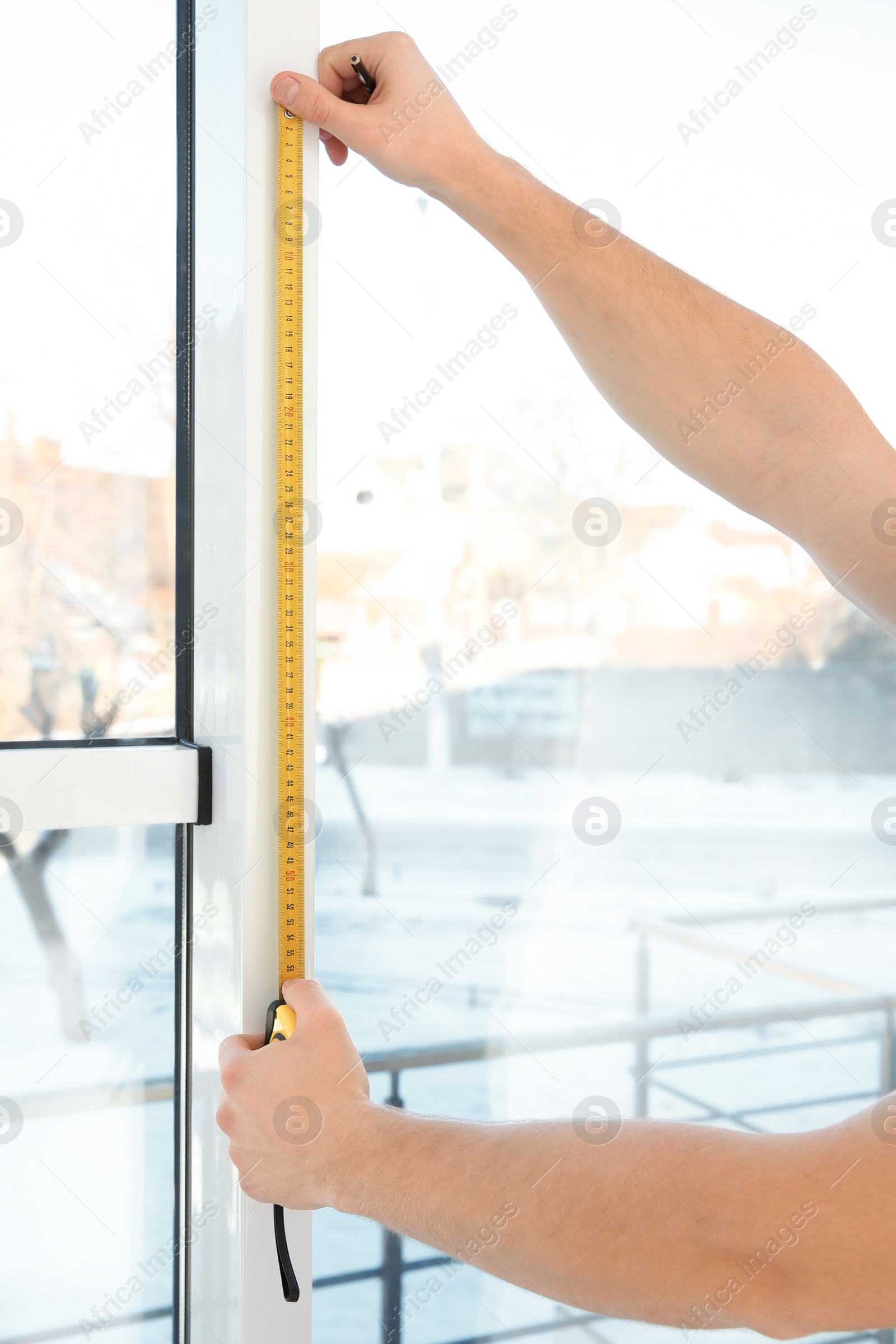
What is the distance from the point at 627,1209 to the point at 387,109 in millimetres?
763

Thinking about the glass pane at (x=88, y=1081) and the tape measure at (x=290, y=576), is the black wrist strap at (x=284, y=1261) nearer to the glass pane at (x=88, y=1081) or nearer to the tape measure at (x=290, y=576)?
the tape measure at (x=290, y=576)

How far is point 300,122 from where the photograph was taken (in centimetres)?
69

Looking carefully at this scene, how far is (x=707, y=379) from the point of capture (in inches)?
33.9

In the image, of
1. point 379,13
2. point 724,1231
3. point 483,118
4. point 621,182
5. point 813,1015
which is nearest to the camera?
point 724,1231

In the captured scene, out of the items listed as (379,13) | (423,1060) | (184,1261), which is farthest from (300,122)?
(423,1060)

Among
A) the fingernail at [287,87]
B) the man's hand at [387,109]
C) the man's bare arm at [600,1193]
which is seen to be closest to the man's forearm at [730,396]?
the man's hand at [387,109]

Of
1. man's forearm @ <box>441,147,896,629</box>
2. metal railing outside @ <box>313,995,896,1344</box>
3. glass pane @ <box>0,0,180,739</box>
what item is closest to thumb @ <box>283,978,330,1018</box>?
glass pane @ <box>0,0,180,739</box>

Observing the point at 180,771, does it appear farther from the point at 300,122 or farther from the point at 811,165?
the point at 811,165

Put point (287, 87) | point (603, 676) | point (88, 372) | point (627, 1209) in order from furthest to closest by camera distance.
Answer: point (603, 676), point (88, 372), point (287, 87), point (627, 1209)

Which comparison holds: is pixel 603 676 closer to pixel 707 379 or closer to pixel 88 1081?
pixel 707 379

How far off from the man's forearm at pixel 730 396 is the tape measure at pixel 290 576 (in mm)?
209

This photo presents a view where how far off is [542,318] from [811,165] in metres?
0.79

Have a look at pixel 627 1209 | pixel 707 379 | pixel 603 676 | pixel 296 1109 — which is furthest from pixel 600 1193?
pixel 603 676

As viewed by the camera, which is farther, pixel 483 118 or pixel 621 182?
pixel 621 182
